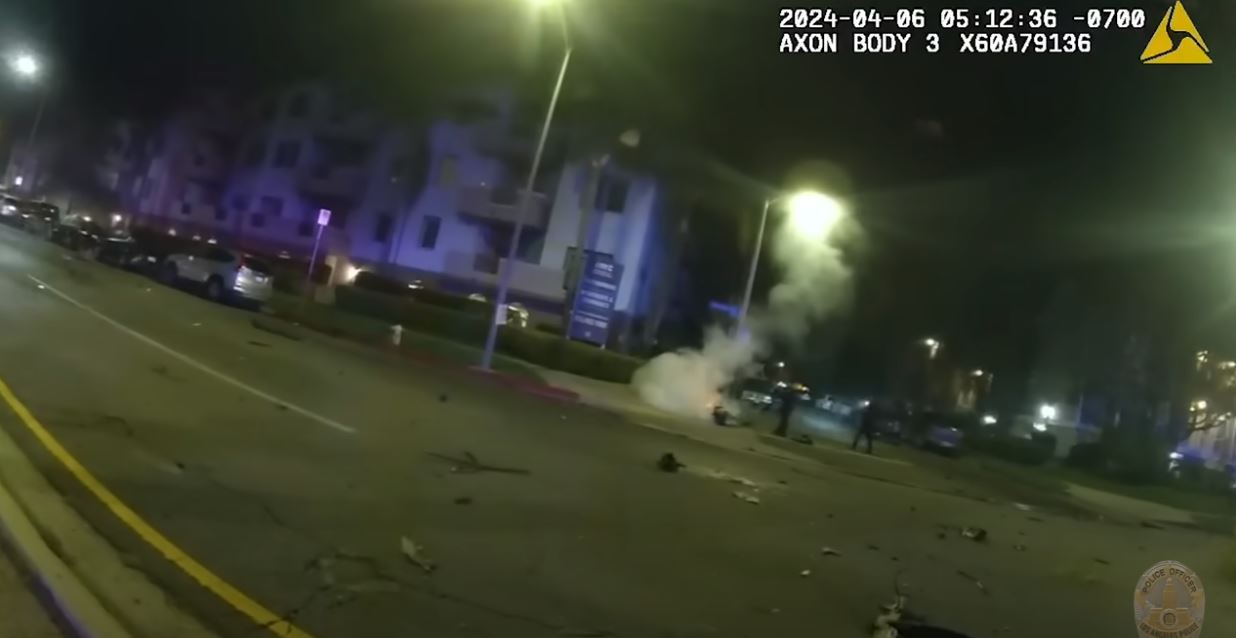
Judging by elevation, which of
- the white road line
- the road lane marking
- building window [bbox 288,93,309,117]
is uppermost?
building window [bbox 288,93,309,117]

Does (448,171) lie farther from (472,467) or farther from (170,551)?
(170,551)

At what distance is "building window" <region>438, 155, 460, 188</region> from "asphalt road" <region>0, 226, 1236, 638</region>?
1160 inches

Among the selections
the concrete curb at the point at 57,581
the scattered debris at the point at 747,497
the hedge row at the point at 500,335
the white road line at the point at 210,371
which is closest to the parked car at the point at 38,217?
the hedge row at the point at 500,335

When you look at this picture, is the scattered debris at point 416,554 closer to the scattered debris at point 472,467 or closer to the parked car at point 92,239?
the scattered debris at point 472,467

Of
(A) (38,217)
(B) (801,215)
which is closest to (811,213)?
(B) (801,215)

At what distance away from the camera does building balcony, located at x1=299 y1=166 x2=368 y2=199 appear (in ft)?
161

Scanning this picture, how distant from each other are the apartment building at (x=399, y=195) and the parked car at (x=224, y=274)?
30.4 feet

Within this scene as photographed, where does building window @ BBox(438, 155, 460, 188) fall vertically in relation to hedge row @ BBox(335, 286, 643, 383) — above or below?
above

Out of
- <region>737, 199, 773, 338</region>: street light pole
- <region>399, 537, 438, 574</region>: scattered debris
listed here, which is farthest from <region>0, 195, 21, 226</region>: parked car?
<region>399, 537, 438, 574</region>: scattered debris

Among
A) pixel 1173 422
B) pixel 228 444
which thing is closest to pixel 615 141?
pixel 1173 422

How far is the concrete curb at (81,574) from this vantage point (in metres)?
4.45

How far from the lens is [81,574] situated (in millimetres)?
4965

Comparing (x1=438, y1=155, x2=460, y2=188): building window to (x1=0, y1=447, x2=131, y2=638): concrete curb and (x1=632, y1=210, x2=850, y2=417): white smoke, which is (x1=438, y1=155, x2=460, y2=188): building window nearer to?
(x1=632, y1=210, x2=850, y2=417): white smoke

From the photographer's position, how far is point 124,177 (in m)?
61.2
